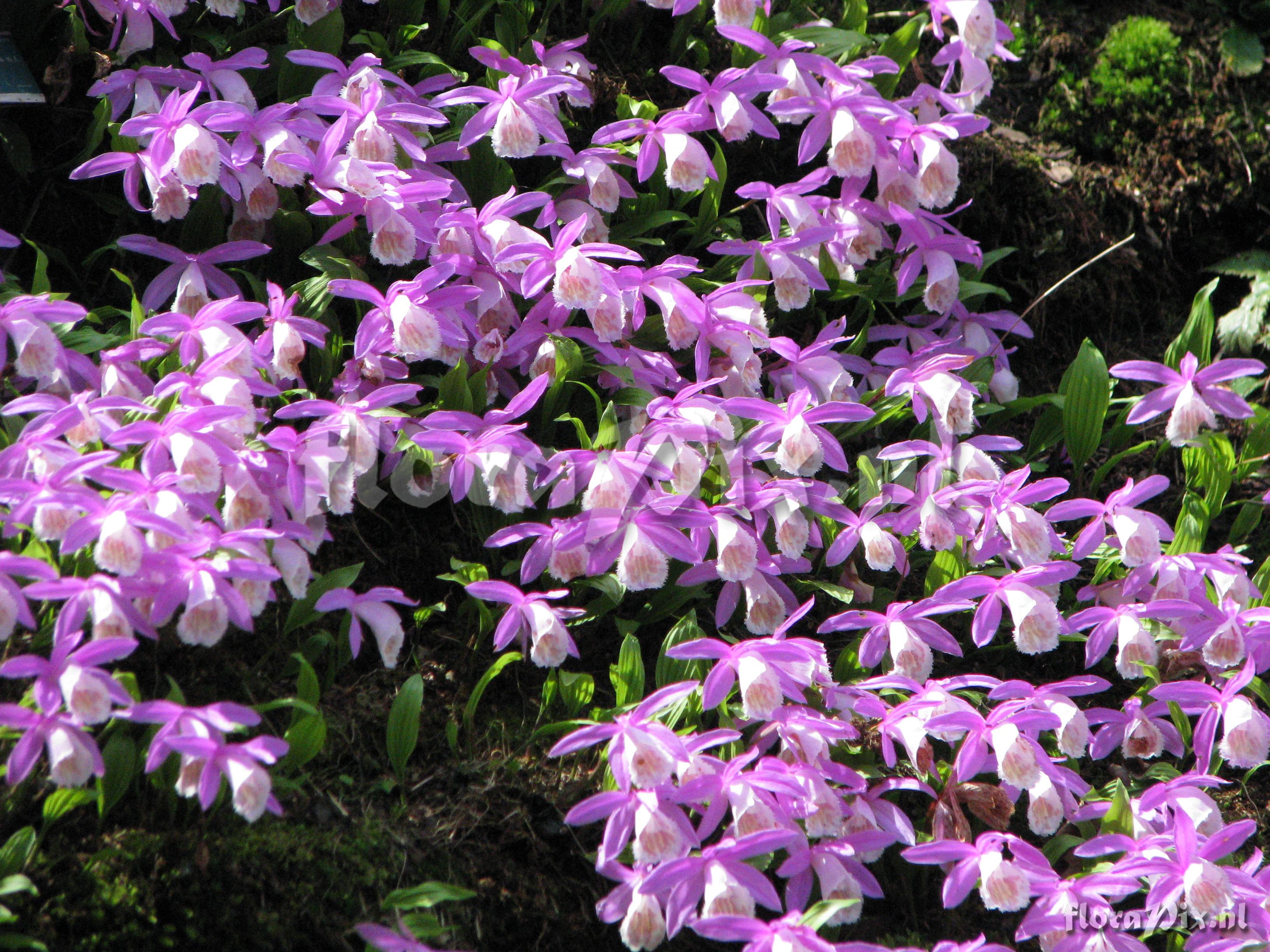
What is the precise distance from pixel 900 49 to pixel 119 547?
2.30 m

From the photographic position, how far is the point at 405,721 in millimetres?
1900

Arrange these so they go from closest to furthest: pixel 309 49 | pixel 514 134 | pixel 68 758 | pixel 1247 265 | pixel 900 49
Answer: pixel 68 758, pixel 514 134, pixel 309 49, pixel 900 49, pixel 1247 265

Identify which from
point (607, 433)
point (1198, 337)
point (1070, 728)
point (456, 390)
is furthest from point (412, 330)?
point (1198, 337)

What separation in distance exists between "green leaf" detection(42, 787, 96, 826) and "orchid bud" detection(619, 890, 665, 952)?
2.96ft

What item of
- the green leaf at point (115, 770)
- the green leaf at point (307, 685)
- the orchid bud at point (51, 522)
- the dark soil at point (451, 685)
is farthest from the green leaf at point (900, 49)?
the green leaf at point (115, 770)

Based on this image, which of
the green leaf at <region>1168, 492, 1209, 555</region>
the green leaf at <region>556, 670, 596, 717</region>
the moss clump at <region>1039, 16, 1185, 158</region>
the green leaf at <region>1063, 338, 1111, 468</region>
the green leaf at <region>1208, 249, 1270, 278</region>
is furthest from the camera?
the moss clump at <region>1039, 16, 1185, 158</region>

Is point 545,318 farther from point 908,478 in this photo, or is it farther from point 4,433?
point 4,433

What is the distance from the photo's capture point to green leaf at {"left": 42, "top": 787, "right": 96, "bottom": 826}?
1.66 metres

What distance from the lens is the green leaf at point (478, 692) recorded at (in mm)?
1964

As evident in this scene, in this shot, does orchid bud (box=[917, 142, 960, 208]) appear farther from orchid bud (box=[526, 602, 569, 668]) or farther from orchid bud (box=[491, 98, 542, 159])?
orchid bud (box=[526, 602, 569, 668])

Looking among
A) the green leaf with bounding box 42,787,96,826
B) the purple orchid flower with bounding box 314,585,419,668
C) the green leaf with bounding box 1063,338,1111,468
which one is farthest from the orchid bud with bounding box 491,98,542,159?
the green leaf with bounding box 42,787,96,826

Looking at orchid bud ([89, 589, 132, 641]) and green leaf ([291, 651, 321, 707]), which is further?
green leaf ([291, 651, 321, 707])

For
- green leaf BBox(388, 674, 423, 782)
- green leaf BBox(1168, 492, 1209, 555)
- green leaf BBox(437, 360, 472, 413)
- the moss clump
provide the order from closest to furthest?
green leaf BBox(388, 674, 423, 782)
green leaf BBox(437, 360, 472, 413)
green leaf BBox(1168, 492, 1209, 555)
the moss clump

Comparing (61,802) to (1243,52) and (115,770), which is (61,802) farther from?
(1243,52)
